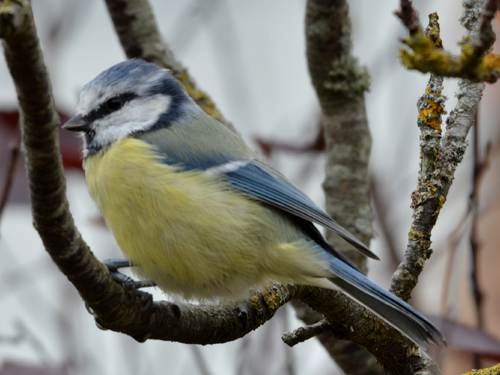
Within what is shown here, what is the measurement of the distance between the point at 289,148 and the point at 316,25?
0.48 meters

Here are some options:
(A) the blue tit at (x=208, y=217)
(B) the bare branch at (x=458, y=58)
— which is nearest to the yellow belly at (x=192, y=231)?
(A) the blue tit at (x=208, y=217)

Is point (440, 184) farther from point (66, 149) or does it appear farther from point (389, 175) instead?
point (389, 175)

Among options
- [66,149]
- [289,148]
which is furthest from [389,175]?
[66,149]

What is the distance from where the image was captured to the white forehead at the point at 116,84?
6.26 feet

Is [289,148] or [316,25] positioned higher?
[316,25]

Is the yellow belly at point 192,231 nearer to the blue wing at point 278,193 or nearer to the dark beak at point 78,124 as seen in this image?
the blue wing at point 278,193

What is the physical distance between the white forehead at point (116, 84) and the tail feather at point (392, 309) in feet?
3.15

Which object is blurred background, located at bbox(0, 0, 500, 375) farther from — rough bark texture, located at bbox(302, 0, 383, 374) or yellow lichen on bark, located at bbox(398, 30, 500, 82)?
yellow lichen on bark, located at bbox(398, 30, 500, 82)

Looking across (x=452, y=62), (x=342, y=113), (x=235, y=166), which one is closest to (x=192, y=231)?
(x=235, y=166)

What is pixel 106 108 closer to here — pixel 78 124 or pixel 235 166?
pixel 78 124

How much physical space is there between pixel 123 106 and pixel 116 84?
3.0 inches

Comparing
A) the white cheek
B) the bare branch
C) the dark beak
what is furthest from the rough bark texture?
the bare branch

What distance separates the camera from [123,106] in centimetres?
194

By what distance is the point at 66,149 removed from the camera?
182cm
